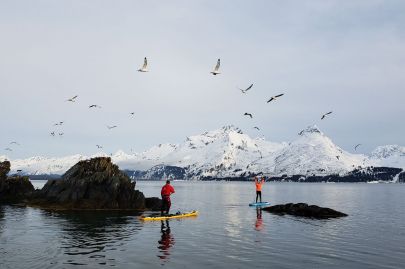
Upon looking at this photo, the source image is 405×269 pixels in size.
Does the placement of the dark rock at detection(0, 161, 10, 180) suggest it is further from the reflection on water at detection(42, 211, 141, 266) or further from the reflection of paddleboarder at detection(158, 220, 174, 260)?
the reflection of paddleboarder at detection(158, 220, 174, 260)

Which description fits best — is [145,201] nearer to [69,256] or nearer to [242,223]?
[242,223]

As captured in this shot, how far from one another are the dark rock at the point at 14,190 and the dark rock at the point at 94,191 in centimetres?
962

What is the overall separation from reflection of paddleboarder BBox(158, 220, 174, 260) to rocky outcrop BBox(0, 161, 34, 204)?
43780 mm

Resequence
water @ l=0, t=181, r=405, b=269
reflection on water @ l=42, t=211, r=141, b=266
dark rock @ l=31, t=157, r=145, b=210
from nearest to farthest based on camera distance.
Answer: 1. water @ l=0, t=181, r=405, b=269
2. reflection on water @ l=42, t=211, r=141, b=266
3. dark rock @ l=31, t=157, r=145, b=210

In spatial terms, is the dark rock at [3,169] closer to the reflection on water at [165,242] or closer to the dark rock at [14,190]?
the dark rock at [14,190]

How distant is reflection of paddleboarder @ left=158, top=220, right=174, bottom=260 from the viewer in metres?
27.8

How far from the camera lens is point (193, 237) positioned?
1394 inches

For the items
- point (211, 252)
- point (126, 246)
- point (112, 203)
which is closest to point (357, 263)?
point (211, 252)

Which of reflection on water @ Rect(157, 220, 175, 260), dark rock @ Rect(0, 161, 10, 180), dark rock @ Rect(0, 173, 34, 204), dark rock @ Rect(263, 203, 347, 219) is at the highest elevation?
dark rock @ Rect(0, 161, 10, 180)

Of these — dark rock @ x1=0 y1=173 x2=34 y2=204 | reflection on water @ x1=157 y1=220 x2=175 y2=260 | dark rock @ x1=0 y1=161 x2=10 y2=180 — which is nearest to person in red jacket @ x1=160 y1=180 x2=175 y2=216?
reflection on water @ x1=157 y1=220 x2=175 y2=260

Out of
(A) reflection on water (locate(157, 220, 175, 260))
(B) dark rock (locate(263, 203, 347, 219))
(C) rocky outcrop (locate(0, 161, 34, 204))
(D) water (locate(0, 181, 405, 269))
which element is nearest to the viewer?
(D) water (locate(0, 181, 405, 269))

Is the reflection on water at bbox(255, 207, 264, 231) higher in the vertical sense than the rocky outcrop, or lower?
lower

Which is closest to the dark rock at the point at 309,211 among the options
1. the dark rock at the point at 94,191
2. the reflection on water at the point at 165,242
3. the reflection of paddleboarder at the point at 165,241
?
the reflection on water at the point at 165,242

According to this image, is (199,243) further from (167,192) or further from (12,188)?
(12,188)
